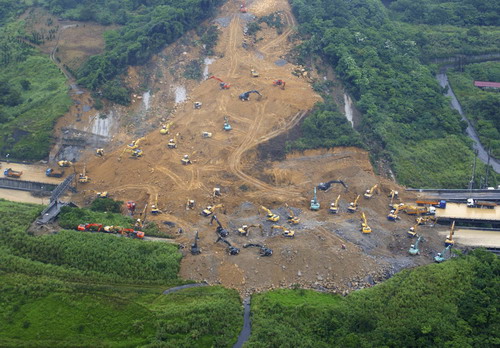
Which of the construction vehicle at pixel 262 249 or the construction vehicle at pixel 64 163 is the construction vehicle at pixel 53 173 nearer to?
the construction vehicle at pixel 64 163

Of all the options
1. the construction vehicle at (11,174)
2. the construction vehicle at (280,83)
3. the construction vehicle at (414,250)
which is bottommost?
the construction vehicle at (414,250)

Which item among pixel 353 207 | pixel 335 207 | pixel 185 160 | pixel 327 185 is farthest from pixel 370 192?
pixel 185 160

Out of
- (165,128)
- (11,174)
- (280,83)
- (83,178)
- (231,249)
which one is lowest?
(231,249)

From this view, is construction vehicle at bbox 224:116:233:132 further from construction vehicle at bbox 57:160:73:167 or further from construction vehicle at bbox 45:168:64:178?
construction vehicle at bbox 45:168:64:178

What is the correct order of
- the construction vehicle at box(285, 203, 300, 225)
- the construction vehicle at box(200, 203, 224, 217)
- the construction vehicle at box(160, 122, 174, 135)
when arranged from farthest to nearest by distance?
1. the construction vehicle at box(160, 122, 174, 135)
2. the construction vehicle at box(200, 203, 224, 217)
3. the construction vehicle at box(285, 203, 300, 225)

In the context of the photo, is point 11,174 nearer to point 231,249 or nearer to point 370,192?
point 231,249

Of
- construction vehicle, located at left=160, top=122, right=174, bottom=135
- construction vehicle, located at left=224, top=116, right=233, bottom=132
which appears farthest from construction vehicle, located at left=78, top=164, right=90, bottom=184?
construction vehicle, located at left=224, top=116, right=233, bottom=132

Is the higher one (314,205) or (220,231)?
(220,231)

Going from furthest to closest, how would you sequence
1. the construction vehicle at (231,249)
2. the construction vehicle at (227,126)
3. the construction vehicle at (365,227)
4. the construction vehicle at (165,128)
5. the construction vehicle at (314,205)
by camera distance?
1. the construction vehicle at (227,126)
2. the construction vehicle at (165,128)
3. the construction vehicle at (314,205)
4. the construction vehicle at (365,227)
5. the construction vehicle at (231,249)

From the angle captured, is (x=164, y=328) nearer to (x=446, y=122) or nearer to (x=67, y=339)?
(x=67, y=339)

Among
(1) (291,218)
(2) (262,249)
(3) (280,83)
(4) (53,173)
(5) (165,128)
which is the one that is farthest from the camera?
(3) (280,83)

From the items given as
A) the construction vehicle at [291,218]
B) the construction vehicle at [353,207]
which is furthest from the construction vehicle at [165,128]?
the construction vehicle at [353,207]

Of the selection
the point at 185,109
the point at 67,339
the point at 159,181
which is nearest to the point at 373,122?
the point at 185,109
